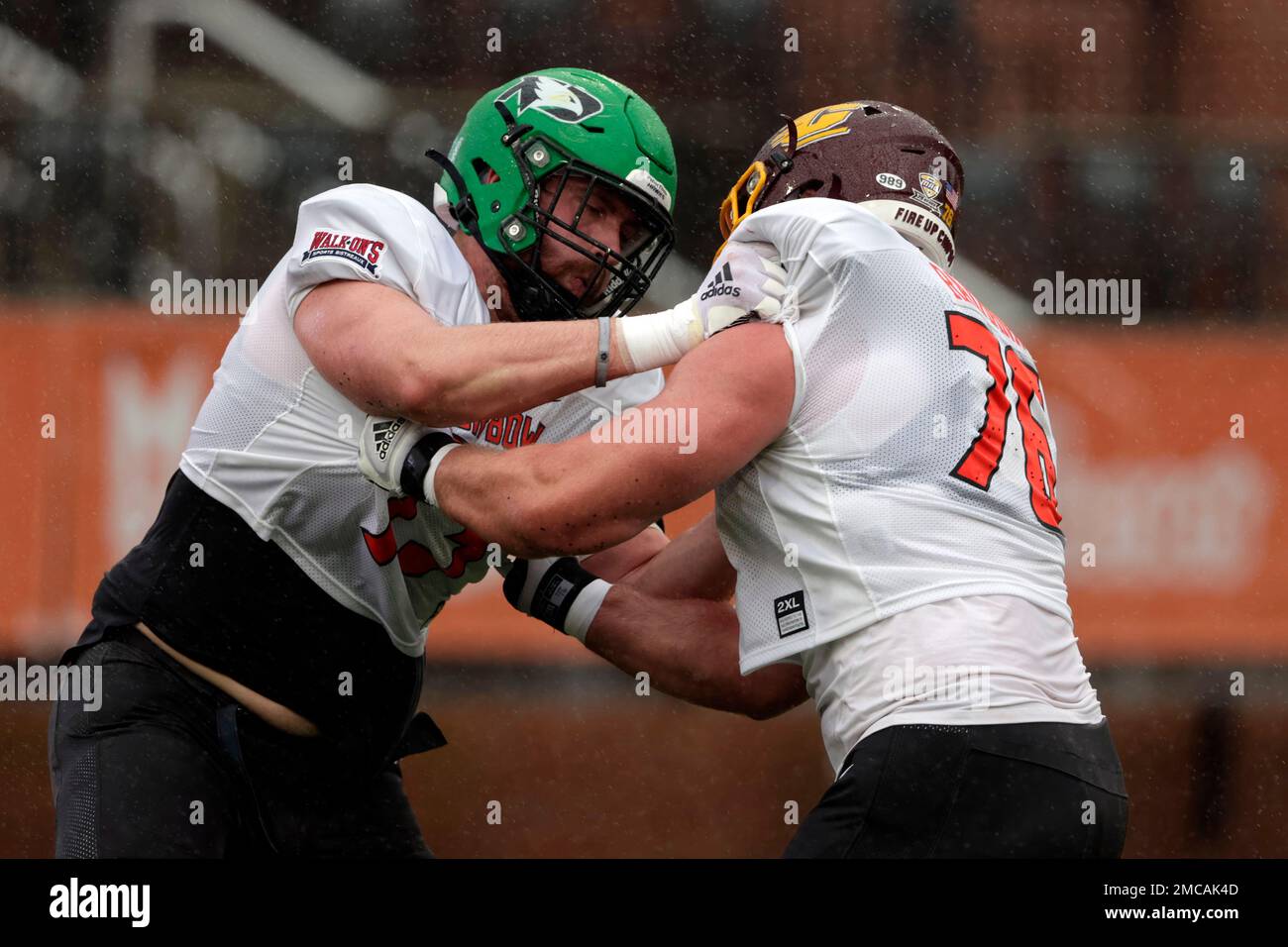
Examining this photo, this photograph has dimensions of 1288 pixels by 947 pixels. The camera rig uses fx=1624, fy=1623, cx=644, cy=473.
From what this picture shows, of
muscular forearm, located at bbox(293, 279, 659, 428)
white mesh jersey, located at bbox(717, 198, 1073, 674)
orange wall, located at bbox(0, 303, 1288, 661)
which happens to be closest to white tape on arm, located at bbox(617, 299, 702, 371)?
muscular forearm, located at bbox(293, 279, 659, 428)

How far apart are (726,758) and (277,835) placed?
4057 mm

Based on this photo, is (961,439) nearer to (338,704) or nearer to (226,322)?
(338,704)

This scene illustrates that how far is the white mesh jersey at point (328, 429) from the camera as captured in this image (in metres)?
3.33

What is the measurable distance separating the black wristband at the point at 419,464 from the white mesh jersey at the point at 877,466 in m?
0.60

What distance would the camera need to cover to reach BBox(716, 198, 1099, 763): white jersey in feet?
9.18

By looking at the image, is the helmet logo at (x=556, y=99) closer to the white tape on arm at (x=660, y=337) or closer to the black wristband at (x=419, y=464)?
the white tape on arm at (x=660, y=337)

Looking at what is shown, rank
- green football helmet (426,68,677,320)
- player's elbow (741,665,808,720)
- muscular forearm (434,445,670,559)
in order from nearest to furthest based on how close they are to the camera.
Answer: muscular forearm (434,445,670,559)
player's elbow (741,665,808,720)
green football helmet (426,68,677,320)

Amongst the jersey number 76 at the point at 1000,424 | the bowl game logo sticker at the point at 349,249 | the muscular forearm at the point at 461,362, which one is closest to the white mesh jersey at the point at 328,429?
the bowl game logo sticker at the point at 349,249

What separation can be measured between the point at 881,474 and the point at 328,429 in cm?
121

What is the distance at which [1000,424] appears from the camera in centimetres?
295

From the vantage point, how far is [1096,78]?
7.93 m

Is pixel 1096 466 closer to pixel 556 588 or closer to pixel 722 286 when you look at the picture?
pixel 556 588

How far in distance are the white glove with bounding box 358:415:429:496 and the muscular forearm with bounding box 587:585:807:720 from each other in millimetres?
760

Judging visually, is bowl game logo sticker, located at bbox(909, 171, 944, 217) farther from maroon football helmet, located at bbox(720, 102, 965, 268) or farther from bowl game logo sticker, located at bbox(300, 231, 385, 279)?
bowl game logo sticker, located at bbox(300, 231, 385, 279)
